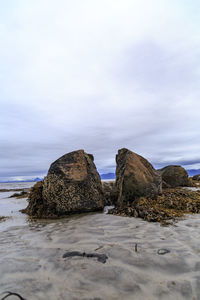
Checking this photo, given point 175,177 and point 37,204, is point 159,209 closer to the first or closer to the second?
point 37,204

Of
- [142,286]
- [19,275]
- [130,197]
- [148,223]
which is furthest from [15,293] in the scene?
[130,197]

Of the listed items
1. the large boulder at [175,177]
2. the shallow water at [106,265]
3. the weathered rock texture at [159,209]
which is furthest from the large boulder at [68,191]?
the large boulder at [175,177]

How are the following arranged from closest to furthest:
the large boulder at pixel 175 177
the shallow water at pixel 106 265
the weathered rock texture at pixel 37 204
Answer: the shallow water at pixel 106 265 < the weathered rock texture at pixel 37 204 < the large boulder at pixel 175 177

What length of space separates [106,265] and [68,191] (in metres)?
3.68

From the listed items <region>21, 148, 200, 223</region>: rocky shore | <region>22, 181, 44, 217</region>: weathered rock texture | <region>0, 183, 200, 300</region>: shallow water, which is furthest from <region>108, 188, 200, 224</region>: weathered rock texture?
<region>22, 181, 44, 217</region>: weathered rock texture

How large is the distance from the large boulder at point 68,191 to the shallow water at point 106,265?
200 cm

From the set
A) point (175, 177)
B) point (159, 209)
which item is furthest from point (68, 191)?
point (175, 177)

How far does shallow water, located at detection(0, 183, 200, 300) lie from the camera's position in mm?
1753

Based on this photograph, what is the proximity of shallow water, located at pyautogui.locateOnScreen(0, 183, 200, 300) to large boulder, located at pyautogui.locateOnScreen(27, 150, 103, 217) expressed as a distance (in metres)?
2.00

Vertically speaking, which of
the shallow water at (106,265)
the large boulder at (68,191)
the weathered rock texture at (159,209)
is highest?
the large boulder at (68,191)

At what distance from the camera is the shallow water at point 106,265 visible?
5.75ft

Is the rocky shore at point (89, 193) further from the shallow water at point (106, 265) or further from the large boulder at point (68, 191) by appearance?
the shallow water at point (106, 265)

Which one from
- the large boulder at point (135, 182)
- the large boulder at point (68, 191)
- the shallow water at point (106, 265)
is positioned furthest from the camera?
the large boulder at point (135, 182)

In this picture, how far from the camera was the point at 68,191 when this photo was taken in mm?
5727
